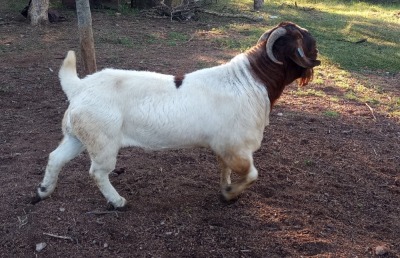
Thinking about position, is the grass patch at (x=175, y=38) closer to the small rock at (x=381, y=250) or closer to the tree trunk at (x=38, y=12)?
the tree trunk at (x=38, y=12)

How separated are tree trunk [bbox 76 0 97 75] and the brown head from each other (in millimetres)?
3746

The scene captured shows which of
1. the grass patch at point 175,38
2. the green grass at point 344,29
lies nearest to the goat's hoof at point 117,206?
the green grass at point 344,29

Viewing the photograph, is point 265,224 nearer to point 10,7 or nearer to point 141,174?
point 141,174

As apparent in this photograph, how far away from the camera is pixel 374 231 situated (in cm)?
460

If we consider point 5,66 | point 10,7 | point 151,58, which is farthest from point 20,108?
point 10,7

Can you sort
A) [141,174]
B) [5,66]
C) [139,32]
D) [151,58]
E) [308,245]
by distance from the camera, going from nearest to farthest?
[308,245]
[141,174]
[5,66]
[151,58]
[139,32]

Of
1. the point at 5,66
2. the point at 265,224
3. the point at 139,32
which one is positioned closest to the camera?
the point at 265,224

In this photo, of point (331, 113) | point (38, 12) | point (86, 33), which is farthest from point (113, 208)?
point (38, 12)

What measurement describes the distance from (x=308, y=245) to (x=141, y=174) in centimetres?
197

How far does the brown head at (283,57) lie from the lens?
14.6ft

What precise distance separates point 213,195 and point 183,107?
3.68 feet

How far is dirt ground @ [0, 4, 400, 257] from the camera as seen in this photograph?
4254 millimetres

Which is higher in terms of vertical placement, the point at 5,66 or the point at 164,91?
the point at 164,91

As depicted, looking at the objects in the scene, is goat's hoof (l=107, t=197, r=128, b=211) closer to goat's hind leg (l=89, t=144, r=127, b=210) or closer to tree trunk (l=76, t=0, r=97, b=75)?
goat's hind leg (l=89, t=144, r=127, b=210)
